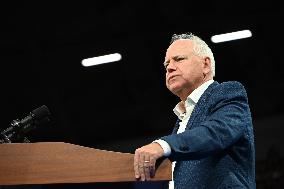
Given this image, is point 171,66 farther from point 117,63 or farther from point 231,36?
point 117,63

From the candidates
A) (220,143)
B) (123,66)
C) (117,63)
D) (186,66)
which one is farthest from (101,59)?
(220,143)

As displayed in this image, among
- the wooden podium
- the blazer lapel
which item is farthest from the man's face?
the wooden podium

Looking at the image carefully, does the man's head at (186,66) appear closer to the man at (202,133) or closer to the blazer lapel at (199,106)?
the man at (202,133)

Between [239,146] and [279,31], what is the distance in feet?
16.3

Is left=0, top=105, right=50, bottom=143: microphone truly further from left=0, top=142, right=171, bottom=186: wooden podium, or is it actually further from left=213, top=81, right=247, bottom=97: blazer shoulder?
left=213, top=81, right=247, bottom=97: blazer shoulder

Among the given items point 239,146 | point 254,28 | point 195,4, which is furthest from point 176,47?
point 254,28

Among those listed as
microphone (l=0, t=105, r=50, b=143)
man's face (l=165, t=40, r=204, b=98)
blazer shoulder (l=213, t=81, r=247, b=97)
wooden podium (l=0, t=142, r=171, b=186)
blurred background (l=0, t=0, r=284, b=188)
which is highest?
blurred background (l=0, t=0, r=284, b=188)

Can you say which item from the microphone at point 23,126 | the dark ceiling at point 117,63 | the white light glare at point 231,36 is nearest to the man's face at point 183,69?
the microphone at point 23,126

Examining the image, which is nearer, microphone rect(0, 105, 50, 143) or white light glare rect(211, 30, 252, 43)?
microphone rect(0, 105, 50, 143)

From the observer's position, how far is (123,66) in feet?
22.3

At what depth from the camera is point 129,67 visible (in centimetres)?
684

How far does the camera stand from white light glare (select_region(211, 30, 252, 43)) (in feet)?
19.9

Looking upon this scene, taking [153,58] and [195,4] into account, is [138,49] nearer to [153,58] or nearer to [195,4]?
[153,58]

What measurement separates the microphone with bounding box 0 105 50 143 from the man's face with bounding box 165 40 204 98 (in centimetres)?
39
